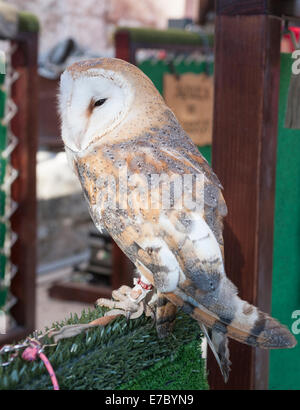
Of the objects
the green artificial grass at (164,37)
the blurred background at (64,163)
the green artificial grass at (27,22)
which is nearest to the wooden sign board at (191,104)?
the blurred background at (64,163)

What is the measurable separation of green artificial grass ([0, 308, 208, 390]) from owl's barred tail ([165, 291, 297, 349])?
9cm

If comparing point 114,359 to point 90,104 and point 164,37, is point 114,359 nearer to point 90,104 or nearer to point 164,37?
point 90,104

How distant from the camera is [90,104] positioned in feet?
2.98

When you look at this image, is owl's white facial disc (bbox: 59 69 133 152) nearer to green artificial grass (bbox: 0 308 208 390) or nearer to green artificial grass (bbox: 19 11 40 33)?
green artificial grass (bbox: 0 308 208 390)

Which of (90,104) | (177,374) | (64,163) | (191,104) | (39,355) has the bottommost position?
(64,163)

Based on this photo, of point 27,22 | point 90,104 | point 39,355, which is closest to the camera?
point 39,355

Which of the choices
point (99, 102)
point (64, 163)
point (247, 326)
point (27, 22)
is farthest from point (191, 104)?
point (247, 326)

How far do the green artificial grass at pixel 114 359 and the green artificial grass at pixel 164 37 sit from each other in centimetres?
164

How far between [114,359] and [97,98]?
0.38 meters

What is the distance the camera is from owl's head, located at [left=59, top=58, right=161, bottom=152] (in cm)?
89

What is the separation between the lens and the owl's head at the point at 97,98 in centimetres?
89

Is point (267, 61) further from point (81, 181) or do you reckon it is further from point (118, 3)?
point (118, 3)
